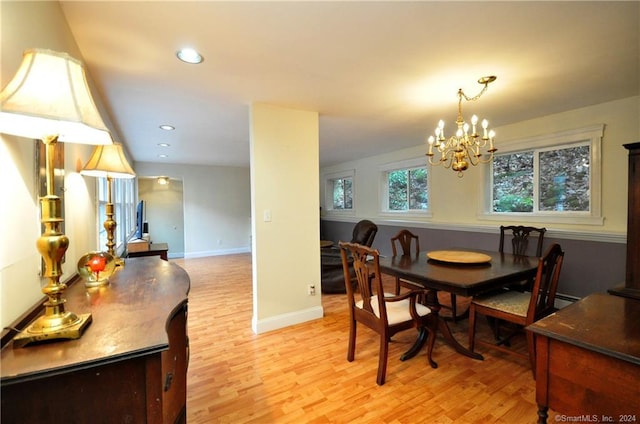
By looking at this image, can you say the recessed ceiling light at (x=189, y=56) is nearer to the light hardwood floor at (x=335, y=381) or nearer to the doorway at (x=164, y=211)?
the light hardwood floor at (x=335, y=381)

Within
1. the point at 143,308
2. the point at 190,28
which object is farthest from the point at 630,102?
the point at 143,308

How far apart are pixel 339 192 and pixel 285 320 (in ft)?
15.8

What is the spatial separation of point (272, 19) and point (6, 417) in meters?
1.88

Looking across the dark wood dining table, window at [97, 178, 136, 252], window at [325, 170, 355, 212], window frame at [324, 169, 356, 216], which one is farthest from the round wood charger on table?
window at [325, 170, 355, 212]

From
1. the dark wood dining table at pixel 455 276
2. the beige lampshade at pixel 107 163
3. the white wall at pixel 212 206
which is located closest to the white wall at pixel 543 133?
the dark wood dining table at pixel 455 276

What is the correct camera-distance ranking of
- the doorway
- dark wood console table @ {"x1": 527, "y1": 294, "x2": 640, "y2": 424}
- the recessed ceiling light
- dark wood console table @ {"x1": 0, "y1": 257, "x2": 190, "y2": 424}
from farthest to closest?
the doorway
the recessed ceiling light
dark wood console table @ {"x1": 527, "y1": 294, "x2": 640, "y2": 424}
dark wood console table @ {"x1": 0, "y1": 257, "x2": 190, "y2": 424}

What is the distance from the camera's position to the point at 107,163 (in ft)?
5.76

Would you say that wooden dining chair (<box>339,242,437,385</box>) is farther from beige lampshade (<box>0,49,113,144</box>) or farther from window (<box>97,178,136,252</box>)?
window (<box>97,178,136,252</box>)

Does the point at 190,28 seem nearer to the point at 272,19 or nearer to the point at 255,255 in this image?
the point at 272,19

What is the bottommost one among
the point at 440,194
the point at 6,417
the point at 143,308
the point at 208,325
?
the point at 208,325

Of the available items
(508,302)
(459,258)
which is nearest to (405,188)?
(459,258)

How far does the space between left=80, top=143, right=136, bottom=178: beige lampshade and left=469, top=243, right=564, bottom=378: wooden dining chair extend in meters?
2.77

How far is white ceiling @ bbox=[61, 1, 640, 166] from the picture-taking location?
1.51 m

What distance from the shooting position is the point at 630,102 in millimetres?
2805
